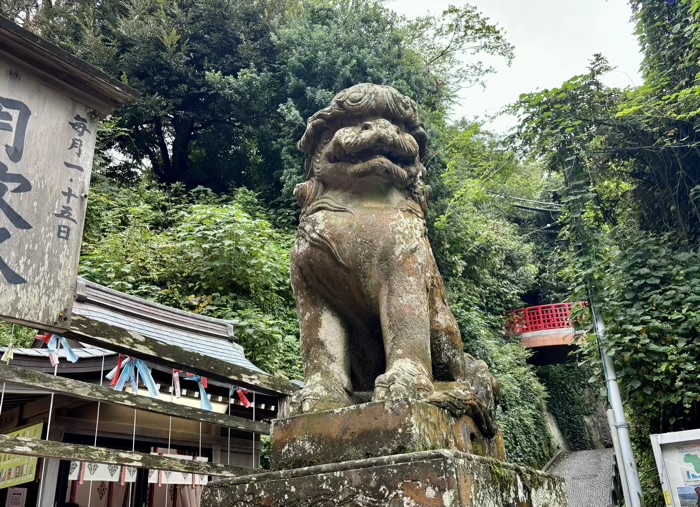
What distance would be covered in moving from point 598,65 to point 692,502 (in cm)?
579

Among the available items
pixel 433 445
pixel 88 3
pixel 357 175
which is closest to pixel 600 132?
pixel 357 175

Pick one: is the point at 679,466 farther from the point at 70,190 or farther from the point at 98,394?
the point at 70,190

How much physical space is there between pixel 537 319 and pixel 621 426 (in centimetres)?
1129

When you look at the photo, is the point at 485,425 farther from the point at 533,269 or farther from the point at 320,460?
the point at 533,269

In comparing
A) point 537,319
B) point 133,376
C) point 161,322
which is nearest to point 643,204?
point 161,322

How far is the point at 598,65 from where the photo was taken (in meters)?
8.05

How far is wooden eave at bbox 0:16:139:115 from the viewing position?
210 cm

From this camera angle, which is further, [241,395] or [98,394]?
[241,395]

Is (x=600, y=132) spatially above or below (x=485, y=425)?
above

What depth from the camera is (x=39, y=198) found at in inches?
85.4

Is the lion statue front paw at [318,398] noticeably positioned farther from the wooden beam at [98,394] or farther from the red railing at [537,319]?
the red railing at [537,319]

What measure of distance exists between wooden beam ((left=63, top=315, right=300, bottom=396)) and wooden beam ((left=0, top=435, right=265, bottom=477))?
60cm

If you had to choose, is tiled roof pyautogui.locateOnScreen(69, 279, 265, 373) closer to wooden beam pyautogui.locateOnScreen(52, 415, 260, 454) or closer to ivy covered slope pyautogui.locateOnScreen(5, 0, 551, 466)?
wooden beam pyautogui.locateOnScreen(52, 415, 260, 454)

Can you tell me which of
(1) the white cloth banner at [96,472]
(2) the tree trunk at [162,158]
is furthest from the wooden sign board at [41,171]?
(2) the tree trunk at [162,158]
